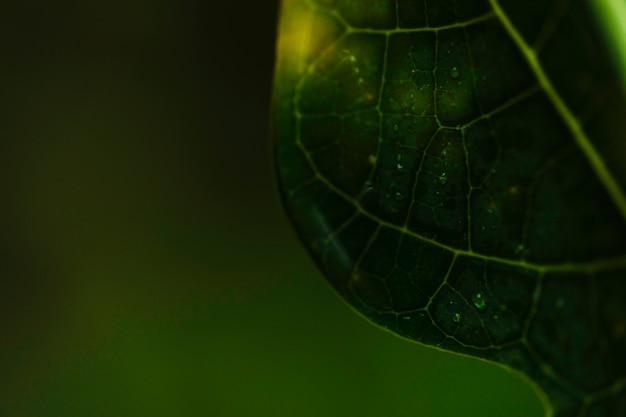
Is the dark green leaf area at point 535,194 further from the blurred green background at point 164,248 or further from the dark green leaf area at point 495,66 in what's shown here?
the blurred green background at point 164,248

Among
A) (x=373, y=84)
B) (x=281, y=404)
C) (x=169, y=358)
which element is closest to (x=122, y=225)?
(x=169, y=358)

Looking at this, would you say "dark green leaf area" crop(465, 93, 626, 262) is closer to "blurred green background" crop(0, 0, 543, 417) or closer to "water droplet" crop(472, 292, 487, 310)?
"water droplet" crop(472, 292, 487, 310)

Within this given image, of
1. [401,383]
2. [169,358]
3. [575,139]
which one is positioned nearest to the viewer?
[575,139]

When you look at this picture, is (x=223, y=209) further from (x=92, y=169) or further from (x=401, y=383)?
(x=401, y=383)

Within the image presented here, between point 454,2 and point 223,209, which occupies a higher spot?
point 223,209

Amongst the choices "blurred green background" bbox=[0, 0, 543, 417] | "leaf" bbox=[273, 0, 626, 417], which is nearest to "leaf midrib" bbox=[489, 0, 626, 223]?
"leaf" bbox=[273, 0, 626, 417]

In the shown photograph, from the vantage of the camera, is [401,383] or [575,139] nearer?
[575,139]

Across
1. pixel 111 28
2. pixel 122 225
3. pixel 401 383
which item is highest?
pixel 111 28

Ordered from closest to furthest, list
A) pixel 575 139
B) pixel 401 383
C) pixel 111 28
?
pixel 575 139
pixel 401 383
pixel 111 28
